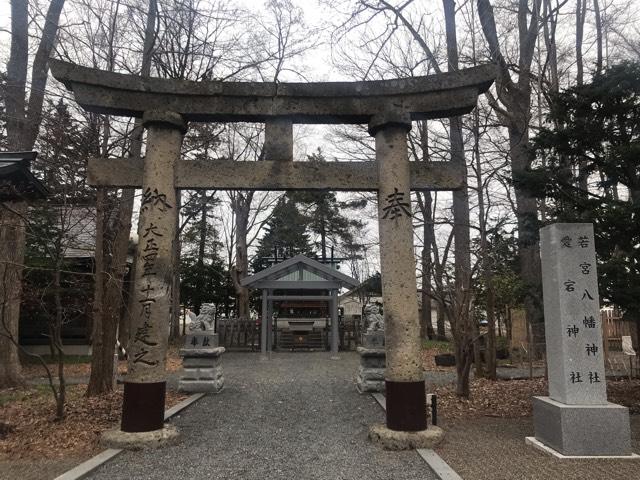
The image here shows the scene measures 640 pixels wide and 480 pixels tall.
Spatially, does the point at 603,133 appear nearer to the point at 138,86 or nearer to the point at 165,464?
the point at 138,86

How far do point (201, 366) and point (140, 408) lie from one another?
475 centimetres

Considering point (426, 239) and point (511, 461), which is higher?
point (426, 239)

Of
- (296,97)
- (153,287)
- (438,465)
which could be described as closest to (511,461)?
(438,465)

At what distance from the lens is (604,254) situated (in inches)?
321

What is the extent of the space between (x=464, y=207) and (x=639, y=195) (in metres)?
6.79

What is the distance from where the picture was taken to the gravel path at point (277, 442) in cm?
518

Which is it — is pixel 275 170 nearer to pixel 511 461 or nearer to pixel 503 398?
pixel 511 461

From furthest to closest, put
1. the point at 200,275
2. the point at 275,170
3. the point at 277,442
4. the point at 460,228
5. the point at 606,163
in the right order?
the point at 200,275 < the point at 460,228 < the point at 606,163 < the point at 275,170 < the point at 277,442

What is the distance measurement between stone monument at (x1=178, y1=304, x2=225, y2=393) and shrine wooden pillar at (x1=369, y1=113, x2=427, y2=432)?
5.51 m

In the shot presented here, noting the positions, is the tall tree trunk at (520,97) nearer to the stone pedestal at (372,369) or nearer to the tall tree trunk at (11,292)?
the stone pedestal at (372,369)

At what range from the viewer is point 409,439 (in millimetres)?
5961

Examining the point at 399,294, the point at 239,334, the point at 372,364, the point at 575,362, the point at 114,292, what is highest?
the point at 114,292

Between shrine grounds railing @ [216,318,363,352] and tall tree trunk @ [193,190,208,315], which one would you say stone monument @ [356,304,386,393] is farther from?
tall tree trunk @ [193,190,208,315]

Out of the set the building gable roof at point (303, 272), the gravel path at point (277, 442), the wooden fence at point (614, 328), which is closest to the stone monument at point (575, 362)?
the gravel path at point (277, 442)
